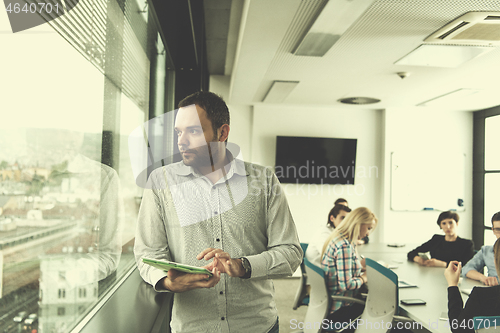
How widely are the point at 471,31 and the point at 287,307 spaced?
3646mm

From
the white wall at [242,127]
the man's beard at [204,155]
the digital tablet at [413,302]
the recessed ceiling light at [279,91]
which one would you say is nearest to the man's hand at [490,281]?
the digital tablet at [413,302]

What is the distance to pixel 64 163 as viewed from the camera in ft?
3.22

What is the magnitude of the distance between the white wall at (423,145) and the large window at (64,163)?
17.7 feet

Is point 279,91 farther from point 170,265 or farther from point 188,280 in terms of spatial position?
point 170,265

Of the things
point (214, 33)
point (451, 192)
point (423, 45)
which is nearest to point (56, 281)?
point (423, 45)

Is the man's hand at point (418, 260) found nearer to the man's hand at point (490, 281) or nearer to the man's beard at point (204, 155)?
the man's hand at point (490, 281)

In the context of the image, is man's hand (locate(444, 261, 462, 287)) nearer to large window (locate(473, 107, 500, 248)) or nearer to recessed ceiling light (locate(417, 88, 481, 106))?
recessed ceiling light (locate(417, 88, 481, 106))

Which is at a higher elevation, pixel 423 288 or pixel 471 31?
pixel 471 31

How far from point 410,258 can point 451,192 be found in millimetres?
2922

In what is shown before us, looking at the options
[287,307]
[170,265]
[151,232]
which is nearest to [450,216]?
[287,307]

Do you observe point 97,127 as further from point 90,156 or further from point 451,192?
point 451,192

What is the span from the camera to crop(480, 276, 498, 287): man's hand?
2.87 metres

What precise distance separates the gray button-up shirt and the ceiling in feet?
4.95

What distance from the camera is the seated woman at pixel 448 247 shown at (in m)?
3.86
